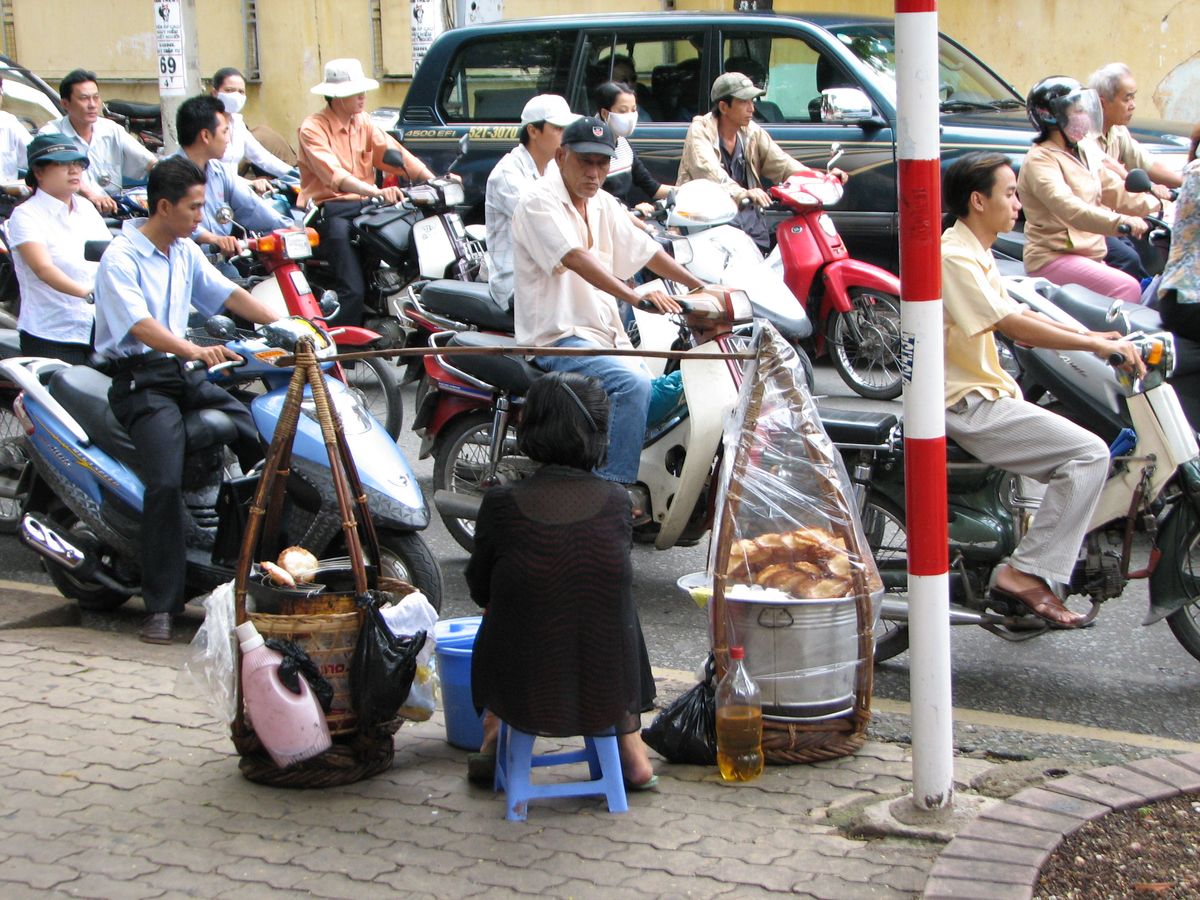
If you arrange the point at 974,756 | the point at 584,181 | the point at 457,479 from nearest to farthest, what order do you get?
the point at 974,756 < the point at 584,181 < the point at 457,479

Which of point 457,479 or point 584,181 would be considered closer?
point 584,181

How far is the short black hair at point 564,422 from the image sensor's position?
378 cm

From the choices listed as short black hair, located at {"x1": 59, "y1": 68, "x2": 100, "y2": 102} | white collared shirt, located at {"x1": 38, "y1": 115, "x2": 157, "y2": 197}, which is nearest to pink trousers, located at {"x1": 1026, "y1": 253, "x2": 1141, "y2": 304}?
white collared shirt, located at {"x1": 38, "y1": 115, "x2": 157, "y2": 197}

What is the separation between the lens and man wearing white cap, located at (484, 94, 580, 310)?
273 inches

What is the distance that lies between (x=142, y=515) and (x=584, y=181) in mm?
2054

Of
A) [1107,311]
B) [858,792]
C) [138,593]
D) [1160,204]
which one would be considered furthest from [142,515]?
[1160,204]

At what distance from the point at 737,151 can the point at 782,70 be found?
1.38m

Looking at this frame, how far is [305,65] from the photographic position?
64.0 feet

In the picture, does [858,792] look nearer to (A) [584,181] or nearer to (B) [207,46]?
(A) [584,181]

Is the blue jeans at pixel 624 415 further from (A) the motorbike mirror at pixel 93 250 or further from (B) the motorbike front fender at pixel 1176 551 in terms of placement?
(A) the motorbike mirror at pixel 93 250


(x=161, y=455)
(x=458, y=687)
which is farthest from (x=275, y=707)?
(x=161, y=455)

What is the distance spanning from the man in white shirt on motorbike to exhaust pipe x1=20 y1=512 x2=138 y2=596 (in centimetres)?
445

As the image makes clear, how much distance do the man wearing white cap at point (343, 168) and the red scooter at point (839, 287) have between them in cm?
237

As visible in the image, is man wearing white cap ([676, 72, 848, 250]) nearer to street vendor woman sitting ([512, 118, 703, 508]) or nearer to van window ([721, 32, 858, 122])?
van window ([721, 32, 858, 122])
